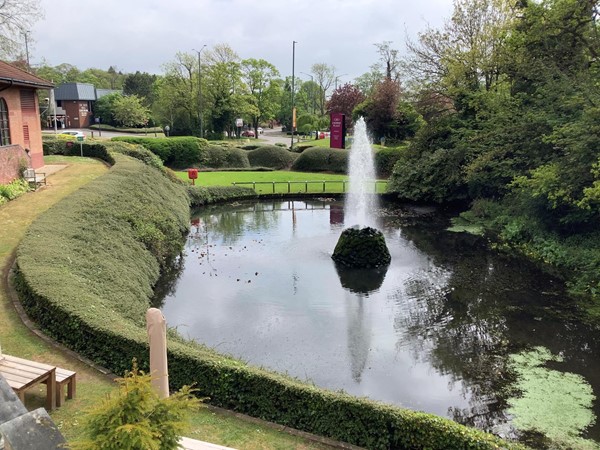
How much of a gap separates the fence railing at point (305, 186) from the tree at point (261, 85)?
33.3m

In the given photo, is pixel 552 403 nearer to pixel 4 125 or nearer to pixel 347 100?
pixel 4 125

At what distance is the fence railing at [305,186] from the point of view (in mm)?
32094

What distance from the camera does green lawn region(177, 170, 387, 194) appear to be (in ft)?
106

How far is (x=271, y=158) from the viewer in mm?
41312

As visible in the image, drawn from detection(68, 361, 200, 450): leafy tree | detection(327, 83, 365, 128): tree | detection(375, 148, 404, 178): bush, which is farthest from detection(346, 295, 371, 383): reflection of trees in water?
detection(327, 83, 365, 128): tree

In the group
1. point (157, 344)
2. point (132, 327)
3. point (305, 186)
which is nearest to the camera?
point (157, 344)

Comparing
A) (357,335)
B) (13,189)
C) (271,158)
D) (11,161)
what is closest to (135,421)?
(357,335)

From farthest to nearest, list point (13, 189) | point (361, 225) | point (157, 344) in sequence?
point (361, 225) < point (13, 189) < point (157, 344)

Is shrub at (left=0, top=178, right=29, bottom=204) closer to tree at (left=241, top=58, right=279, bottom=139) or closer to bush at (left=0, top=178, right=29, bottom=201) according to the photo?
bush at (left=0, top=178, right=29, bottom=201)

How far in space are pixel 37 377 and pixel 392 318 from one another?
882cm

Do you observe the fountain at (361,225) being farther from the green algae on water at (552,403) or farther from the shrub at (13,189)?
the shrub at (13,189)

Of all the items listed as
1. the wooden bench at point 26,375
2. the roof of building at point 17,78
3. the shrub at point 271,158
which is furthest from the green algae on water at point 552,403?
the shrub at point 271,158

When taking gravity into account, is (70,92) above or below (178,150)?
above

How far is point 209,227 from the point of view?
2341 centimetres
